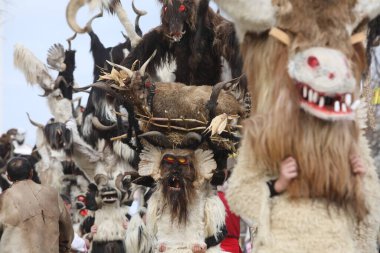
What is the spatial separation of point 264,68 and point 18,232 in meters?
3.11

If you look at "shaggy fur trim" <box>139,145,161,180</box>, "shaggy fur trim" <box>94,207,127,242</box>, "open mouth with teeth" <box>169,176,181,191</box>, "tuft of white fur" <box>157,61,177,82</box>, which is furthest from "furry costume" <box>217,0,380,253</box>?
"shaggy fur trim" <box>94,207,127,242</box>

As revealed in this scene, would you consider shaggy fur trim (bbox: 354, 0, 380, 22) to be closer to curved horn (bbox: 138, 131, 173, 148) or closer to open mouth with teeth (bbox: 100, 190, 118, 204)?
curved horn (bbox: 138, 131, 173, 148)

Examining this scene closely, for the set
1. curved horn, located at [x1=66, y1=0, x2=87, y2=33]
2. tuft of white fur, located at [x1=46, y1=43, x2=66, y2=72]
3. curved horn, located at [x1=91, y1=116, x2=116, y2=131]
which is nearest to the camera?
curved horn, located at [x1=66, y1=0, x2=87, y2=33]

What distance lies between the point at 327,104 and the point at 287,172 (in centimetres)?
41

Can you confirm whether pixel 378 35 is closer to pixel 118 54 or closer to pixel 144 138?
pixel 144 138

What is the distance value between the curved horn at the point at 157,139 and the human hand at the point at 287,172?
265 centimetres

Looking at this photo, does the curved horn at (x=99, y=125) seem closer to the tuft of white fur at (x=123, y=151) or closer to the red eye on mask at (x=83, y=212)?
the tuft of white fur at (x=123, y=151)

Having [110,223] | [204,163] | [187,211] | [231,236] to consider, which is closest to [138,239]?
[110,223]

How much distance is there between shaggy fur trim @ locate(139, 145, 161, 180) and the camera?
7.25 m

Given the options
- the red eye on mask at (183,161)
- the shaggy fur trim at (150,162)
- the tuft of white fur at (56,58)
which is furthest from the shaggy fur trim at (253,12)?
the tuft of white fur at (56,58)

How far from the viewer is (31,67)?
13.4 metres

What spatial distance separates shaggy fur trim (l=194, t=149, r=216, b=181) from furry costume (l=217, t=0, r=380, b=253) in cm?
254

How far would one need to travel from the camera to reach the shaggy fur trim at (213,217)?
282 inches

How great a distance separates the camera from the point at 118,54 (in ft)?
33.2
